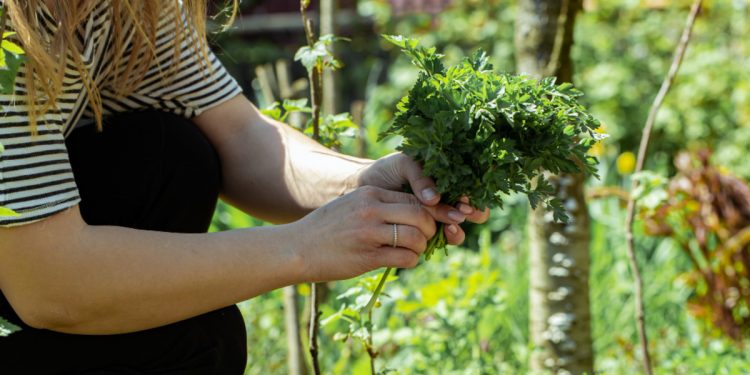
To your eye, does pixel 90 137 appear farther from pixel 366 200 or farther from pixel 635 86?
pixel 635 86

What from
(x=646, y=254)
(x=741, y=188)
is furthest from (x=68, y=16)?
(x=646, y=254)

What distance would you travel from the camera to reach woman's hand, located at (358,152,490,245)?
1.37m

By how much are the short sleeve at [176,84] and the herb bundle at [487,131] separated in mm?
473

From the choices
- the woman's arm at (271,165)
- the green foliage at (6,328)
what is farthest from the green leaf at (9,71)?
the woman's arm at (271,165)

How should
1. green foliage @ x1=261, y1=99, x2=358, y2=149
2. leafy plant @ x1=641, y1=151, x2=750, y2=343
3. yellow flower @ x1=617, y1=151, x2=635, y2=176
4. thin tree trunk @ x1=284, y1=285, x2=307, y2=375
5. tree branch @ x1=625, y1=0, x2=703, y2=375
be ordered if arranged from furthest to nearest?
yellow flower @ x1=617, y1=151, x2=635, y2=176
leafy plant @ x1=641, y1=151, x2=750, y2=343
thin tree trunk @ x1=284, y1=285, x2=307, y2=375
tree branch @ x1=625, y1=0, x2=703, y2=375
green foliage @ x1=261, y1=99, x2=358, y2=149

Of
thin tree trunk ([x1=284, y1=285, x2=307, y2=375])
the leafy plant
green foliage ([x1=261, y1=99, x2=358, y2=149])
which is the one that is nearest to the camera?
green foliage ([x1=261, y1=99, x2=358, y2=149])

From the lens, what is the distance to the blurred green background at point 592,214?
2.53 metres

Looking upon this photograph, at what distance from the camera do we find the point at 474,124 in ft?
4.43

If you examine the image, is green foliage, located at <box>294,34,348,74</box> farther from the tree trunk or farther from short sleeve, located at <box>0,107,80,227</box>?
the tree trunk

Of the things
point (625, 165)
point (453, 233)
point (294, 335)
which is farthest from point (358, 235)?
point (625, 165)

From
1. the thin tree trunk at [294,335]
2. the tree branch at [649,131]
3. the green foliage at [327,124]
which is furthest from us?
the thin tree trunk at [294,335]

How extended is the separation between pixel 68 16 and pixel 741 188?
2.89 meters

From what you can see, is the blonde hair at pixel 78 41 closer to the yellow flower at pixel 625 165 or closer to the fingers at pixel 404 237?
the fingers at pixel 404 237

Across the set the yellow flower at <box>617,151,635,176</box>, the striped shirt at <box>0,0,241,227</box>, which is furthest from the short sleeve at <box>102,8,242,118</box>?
the yellow flower at <box>617,151,635,176</box>
